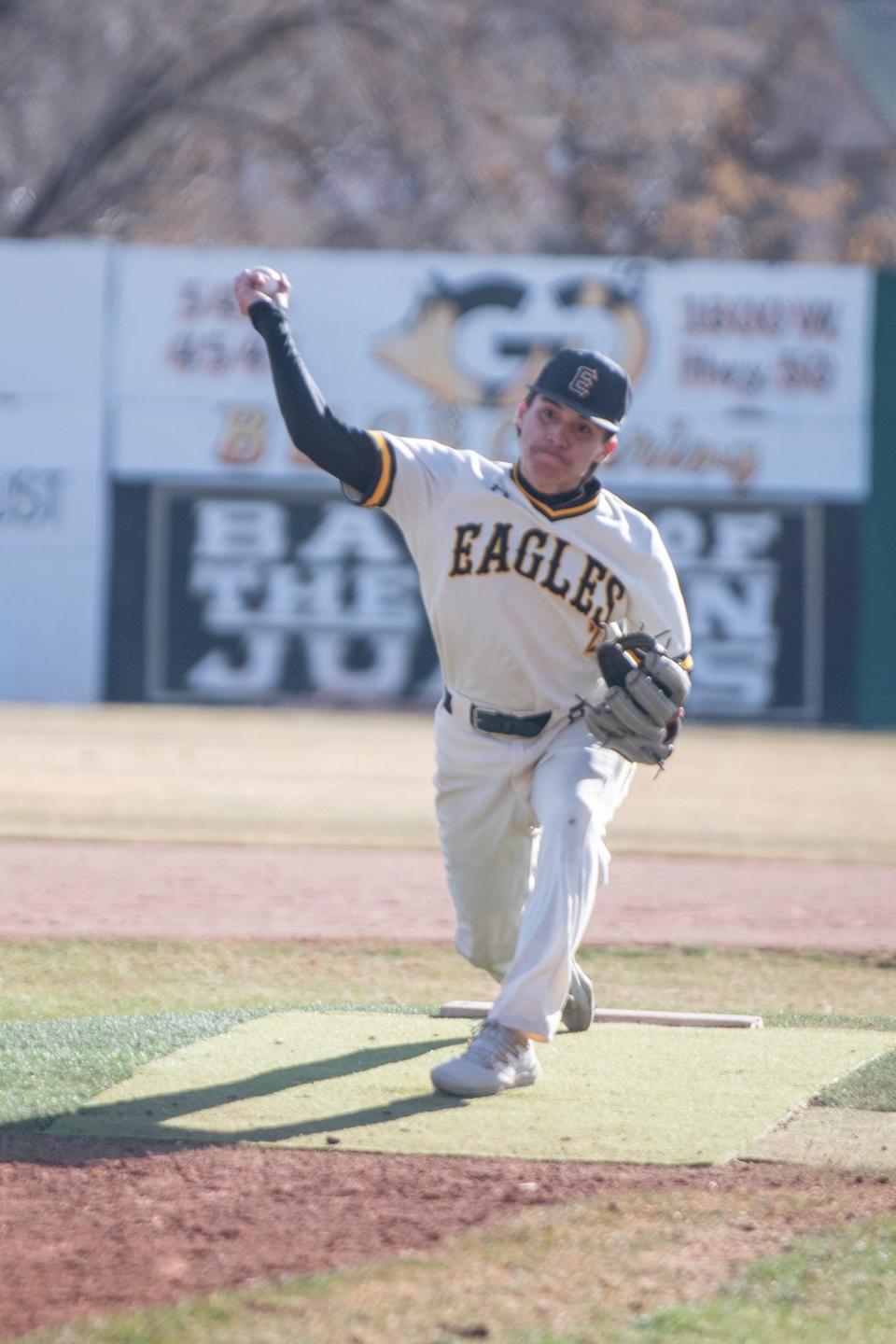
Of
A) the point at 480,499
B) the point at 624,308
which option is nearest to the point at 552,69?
the point at 624,308

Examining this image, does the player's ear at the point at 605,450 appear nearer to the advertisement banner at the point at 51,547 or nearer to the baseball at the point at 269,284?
the baseball at the point at 269,284

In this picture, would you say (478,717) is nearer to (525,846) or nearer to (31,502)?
(525,846)

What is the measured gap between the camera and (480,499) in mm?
4863

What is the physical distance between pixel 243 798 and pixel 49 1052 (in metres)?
7.07

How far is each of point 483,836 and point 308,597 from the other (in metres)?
13.5

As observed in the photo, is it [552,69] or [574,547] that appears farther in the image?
[552,69]

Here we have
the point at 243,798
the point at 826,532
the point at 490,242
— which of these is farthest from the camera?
the point at 490,242

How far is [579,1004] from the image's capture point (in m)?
5.19

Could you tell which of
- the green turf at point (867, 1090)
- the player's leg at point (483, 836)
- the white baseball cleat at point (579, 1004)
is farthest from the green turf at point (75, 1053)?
the green turf at point (867, 1090)

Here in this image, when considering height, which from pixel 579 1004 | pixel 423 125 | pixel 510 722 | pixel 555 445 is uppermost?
pixel 423 125

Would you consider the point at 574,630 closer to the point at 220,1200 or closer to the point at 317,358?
the point at 220,1200

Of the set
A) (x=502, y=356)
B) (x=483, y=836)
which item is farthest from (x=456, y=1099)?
(x=502, y=356)

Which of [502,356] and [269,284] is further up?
[502,356]

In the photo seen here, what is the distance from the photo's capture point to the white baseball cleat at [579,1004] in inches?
202
